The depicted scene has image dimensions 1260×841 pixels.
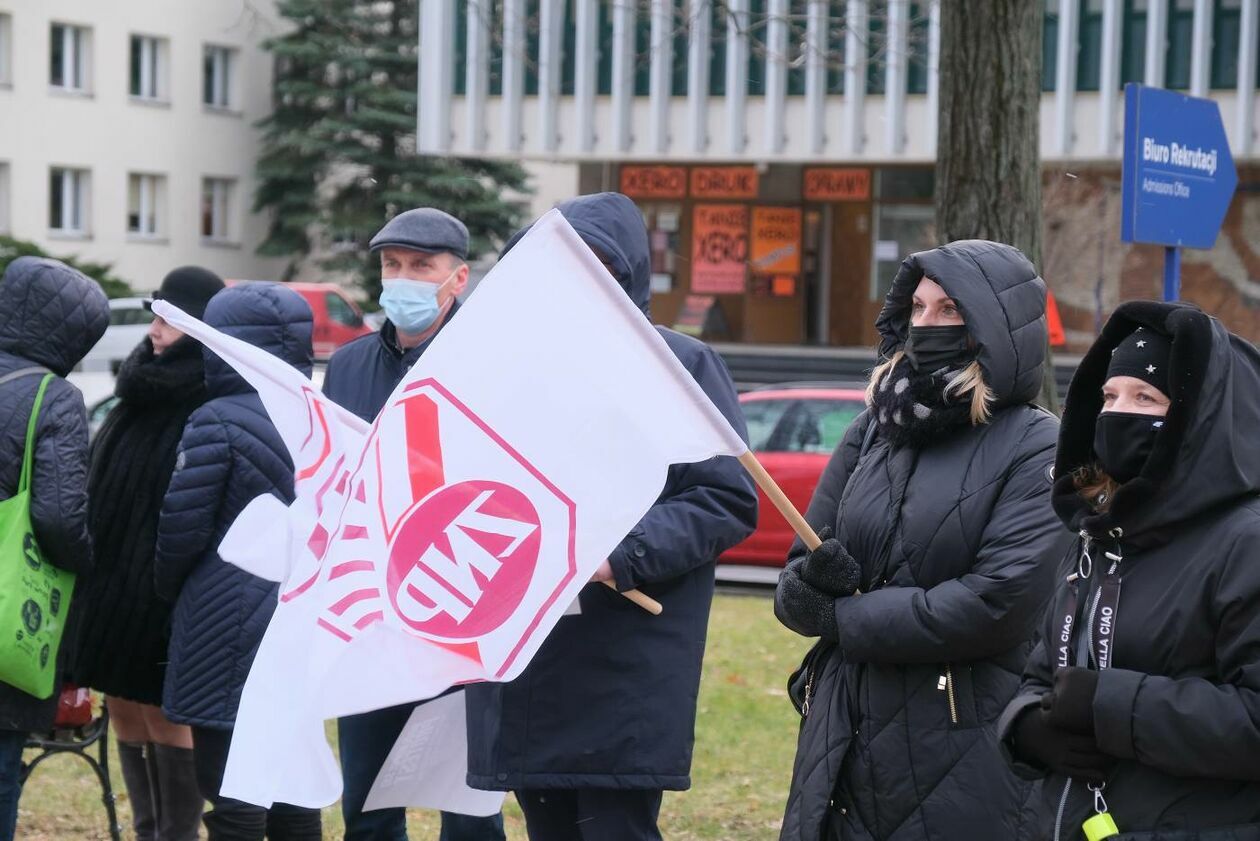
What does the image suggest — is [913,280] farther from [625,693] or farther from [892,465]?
[625,693]

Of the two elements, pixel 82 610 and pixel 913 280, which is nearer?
pixel 913 280

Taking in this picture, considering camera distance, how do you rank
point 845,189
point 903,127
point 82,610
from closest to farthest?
point 82,610 → point 903,127 → point 845,189

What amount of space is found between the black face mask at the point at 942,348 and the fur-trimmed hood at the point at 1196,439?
0.58 metres

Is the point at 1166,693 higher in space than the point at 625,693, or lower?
higher

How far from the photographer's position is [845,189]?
35250mm

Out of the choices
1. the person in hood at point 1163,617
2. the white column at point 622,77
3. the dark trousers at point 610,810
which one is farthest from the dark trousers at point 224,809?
the white column at point 622,77

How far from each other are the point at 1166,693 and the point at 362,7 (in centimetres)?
4342

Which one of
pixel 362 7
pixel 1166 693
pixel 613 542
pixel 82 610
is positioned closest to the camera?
pixel 1166 693

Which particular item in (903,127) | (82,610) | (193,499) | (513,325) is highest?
(903,127)

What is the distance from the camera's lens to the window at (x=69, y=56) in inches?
1727

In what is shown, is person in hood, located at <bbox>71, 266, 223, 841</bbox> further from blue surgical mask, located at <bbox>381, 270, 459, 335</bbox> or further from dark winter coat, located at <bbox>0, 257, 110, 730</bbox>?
blue surgical mask, located at <bbox>381, 270, 459, 335</bbox>

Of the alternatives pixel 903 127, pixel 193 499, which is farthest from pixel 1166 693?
pixel 903 127

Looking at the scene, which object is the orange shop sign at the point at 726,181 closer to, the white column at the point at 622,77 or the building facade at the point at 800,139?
the building facade at the point at 800,139

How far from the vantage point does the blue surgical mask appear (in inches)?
207
